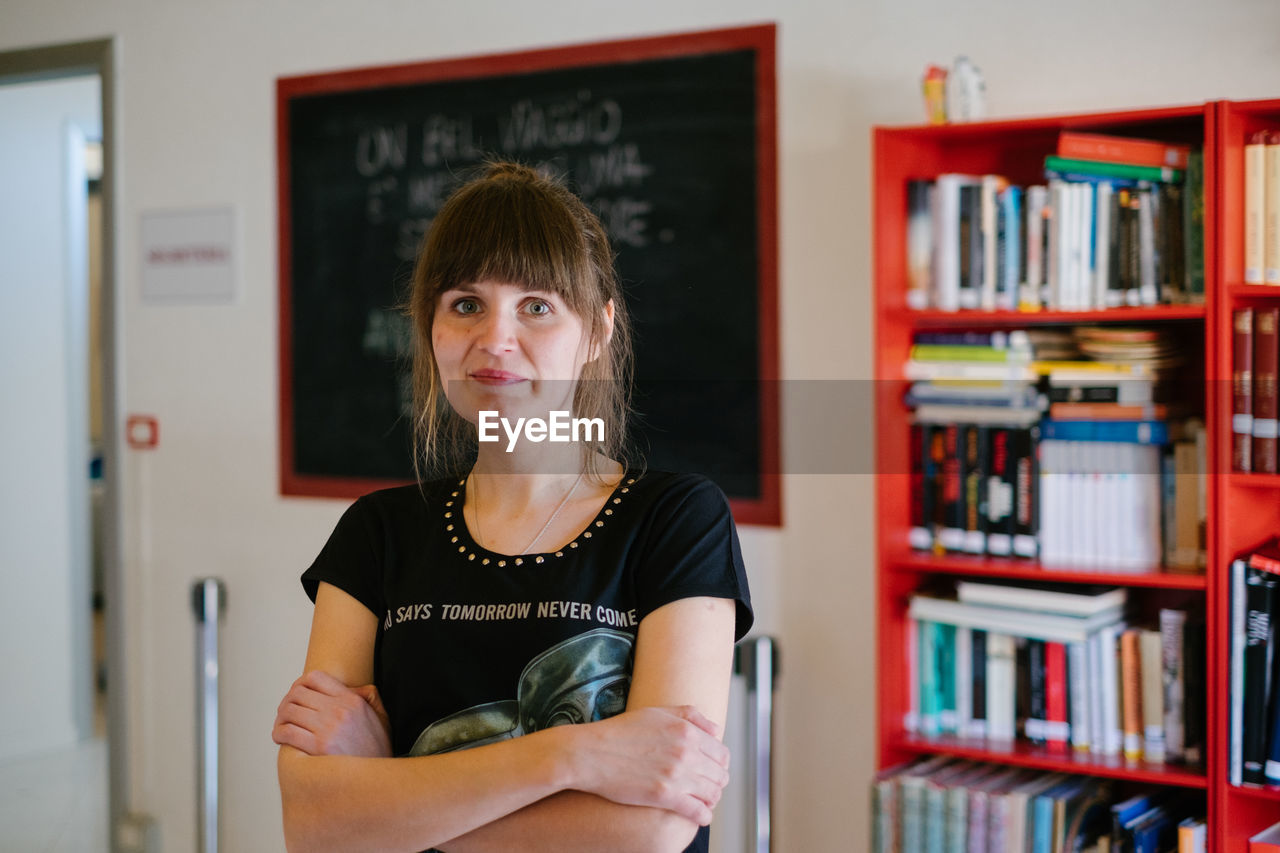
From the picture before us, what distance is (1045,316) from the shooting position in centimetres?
218

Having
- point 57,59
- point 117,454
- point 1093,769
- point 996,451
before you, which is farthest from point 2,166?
point 1093,769

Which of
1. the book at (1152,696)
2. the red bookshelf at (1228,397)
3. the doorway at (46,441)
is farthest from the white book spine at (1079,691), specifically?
the doorway at (46,441)

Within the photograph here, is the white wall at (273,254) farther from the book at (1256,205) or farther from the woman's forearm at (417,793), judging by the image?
the woman's forearm at (417,793)

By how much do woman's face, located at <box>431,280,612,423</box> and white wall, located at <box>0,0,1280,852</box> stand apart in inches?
56.0

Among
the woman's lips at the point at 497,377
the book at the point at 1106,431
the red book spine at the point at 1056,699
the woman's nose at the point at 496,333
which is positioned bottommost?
the red book spine at the point at 1056,699

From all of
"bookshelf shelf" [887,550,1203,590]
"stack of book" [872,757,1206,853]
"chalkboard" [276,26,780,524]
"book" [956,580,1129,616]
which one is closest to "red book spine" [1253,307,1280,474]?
"bookshelf shelf" [887,550,1203,590]

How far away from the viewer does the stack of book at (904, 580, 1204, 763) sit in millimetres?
2158

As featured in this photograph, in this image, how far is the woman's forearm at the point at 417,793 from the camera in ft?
3.66

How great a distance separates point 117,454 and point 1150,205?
9.29ft

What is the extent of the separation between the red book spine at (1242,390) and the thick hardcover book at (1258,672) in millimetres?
218

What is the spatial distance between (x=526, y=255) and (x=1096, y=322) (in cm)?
157

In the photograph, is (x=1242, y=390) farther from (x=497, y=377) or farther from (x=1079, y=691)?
(x=497, y=377)

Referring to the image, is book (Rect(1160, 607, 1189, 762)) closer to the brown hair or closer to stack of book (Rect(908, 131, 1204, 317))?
stack of book (Rect(908, 131, 1204, 317))

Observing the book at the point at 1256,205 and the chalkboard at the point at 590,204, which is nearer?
the book at the point at 1256,205
